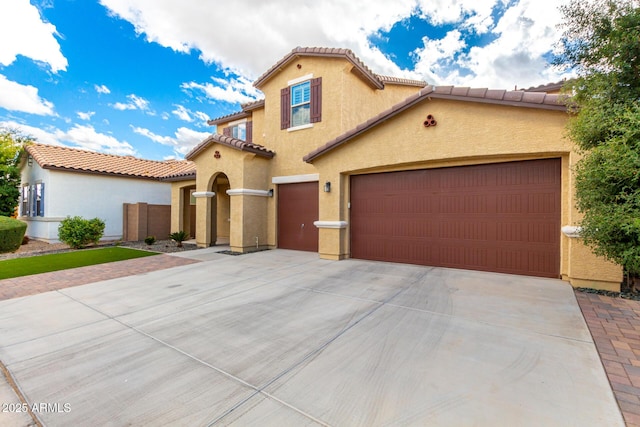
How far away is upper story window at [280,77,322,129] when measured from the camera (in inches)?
441

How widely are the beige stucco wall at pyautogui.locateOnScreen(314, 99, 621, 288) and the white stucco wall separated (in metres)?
12.9

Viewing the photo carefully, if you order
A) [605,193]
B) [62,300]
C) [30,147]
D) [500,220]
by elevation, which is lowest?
[62,300]

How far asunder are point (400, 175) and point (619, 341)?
229 inches

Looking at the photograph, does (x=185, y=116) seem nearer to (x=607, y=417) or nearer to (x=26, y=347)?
(x=26, y=347)

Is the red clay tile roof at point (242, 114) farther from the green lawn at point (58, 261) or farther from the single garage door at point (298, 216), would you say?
the green lawn at point (58, 261)

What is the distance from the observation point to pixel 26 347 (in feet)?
11.6

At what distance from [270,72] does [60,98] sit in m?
17.2

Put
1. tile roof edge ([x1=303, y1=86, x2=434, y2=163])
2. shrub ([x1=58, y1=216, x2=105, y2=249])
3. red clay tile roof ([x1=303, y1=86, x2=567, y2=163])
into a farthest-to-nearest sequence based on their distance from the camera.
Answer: shrub ([x1=58, y1=216, x2=105, y2=249]), tile roof edge ([x1=303, y1=86, x2=434, y2=163]), red clay tile roof ([x1=303, y1=86, x2=567, y2=163])

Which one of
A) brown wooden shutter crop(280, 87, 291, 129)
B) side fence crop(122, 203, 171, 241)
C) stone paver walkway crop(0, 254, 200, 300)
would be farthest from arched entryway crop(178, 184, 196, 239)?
brown wooden shutter crop(280, 87, 291, 129)

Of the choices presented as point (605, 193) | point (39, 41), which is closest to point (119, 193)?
point (39, 41)

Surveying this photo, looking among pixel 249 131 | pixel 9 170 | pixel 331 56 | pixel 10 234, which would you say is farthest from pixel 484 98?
pixel 9 170

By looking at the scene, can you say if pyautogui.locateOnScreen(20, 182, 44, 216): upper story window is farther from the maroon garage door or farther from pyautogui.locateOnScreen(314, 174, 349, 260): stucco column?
the maroon garage door

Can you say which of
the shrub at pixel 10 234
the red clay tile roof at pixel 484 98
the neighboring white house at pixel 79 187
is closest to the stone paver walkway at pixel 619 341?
the red clay tile roof at pixel 484 98

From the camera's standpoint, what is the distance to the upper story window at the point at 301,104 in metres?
11.2
